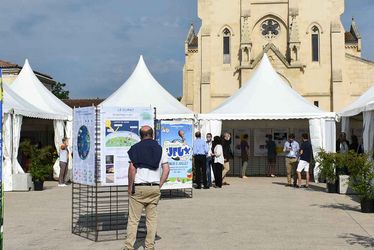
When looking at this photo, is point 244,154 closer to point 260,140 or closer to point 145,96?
point 260,140

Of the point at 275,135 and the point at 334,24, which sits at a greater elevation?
the point at 334,24

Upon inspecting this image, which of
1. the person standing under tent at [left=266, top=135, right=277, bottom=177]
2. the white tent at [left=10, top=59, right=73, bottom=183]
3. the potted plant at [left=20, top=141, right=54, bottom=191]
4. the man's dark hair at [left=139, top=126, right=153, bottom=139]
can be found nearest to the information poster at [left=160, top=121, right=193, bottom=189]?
the potted plant at [left=20, top=141, right=54, bottom=191]

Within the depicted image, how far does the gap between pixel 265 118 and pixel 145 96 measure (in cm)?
609

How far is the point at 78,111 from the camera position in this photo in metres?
8.93

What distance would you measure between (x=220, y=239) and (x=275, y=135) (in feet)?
51.8

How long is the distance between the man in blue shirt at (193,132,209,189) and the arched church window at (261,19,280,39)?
2811 centimetres

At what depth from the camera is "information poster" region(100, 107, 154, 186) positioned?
8360 millimetres

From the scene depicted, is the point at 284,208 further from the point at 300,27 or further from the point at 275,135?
the point at 300,27

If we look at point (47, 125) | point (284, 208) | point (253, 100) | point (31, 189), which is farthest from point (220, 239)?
point (47, 125)

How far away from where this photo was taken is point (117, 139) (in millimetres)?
8516

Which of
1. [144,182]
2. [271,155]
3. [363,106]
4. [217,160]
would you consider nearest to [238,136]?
[271,155]

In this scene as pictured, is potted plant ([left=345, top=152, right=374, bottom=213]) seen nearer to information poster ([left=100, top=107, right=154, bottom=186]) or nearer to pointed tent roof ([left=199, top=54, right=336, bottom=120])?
information poster ([left=100, top=107, right=154, bottom=186])

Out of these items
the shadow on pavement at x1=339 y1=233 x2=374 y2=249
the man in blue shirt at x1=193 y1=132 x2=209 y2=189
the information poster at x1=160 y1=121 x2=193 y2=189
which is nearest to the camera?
the shadow on pavement at x1=339 y1=233 x2=374 y2=249

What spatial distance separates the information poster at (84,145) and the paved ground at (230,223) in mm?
1031
